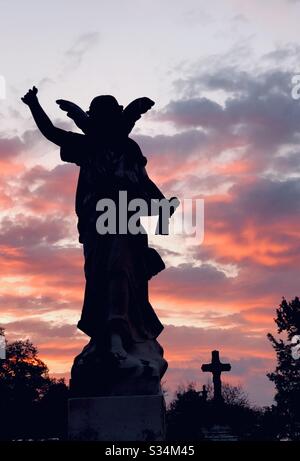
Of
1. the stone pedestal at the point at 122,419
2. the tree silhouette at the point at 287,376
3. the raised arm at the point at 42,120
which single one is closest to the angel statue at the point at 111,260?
the raised arm at the point at 42,120

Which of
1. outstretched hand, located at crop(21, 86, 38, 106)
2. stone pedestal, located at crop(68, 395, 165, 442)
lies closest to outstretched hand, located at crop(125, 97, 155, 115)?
outstretched hand, located at crop(21, 86, 38, 106)

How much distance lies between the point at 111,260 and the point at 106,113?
226 centimetres

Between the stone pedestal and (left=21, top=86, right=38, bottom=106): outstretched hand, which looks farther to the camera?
(left=21, top=86, right=38, bottom=106): outstretched hand

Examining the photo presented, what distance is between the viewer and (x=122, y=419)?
30.2 ft

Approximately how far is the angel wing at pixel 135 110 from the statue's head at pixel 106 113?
108 mm

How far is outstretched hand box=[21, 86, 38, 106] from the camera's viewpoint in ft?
35.2

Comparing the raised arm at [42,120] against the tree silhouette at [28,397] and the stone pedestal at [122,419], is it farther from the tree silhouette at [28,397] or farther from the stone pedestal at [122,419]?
the tree silhouette at [28,397]

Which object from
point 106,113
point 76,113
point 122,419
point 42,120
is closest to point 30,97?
point 42,120

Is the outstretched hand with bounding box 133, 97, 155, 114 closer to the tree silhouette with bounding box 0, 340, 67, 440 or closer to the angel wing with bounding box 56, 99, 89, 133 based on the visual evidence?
the angel wing with bounding box 56, 99, 89, 133

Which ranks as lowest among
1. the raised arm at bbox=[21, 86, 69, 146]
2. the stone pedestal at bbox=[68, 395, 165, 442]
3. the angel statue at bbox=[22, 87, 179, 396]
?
the stone pedestal at bbox=[68, 395, 165, 442]

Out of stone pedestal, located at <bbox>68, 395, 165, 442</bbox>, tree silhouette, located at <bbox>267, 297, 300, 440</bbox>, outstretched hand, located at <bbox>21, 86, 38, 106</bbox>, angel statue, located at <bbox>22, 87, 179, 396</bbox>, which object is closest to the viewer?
stone pedestal, located at <bbox>68, 395, 165, 442</bbox>

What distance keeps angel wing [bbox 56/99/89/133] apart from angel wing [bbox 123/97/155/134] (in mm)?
580

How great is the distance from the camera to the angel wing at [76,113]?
10.9 m

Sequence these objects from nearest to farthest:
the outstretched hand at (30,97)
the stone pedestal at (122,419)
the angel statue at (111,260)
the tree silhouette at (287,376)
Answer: the stone pedestal at (122,419) → the angel statue at (111,260) → the outstretched hand at (30,97) → the tree silhouette at (287,376)
